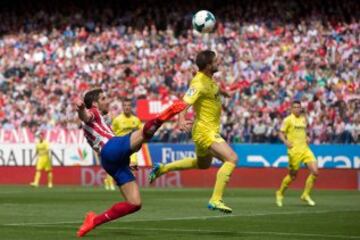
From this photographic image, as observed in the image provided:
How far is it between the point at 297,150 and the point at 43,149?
675 inches

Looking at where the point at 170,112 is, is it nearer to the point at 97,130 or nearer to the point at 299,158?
the point at 97,130

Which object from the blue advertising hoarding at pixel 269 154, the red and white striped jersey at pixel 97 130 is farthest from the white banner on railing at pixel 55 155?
the red and white striped jersey at pixel 97 130

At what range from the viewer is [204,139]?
16.9 meters

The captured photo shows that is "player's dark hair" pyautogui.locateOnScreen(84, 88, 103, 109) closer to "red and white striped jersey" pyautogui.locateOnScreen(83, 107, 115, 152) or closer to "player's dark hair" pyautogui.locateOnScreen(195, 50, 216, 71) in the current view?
"red and white striped jersey" pyautogui.locateOnScreen(83, 107, 115, 152)

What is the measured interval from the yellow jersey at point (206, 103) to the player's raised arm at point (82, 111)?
269cm

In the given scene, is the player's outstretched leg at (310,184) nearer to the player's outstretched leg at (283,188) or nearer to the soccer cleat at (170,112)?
the player's outstretched leg at (283,188)

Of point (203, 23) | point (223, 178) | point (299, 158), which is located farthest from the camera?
point (299, 158)

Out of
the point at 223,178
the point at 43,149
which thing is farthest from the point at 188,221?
the point at 43,149

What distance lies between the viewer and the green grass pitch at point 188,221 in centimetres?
1476

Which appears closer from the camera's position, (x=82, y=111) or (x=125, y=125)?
(x=82, y=111)

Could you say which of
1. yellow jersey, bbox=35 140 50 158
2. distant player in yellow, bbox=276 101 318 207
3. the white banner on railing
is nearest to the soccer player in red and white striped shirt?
distant player in yellow, bbox=276 101 318 207

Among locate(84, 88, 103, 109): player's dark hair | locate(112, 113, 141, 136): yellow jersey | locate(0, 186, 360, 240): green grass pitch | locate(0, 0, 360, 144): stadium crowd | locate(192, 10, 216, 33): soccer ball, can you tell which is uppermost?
locate(0, 0, 360, 144): stadium crowd

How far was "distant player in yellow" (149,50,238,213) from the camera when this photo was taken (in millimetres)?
16516

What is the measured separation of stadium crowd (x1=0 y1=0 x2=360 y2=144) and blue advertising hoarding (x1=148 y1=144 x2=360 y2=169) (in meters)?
0.42
